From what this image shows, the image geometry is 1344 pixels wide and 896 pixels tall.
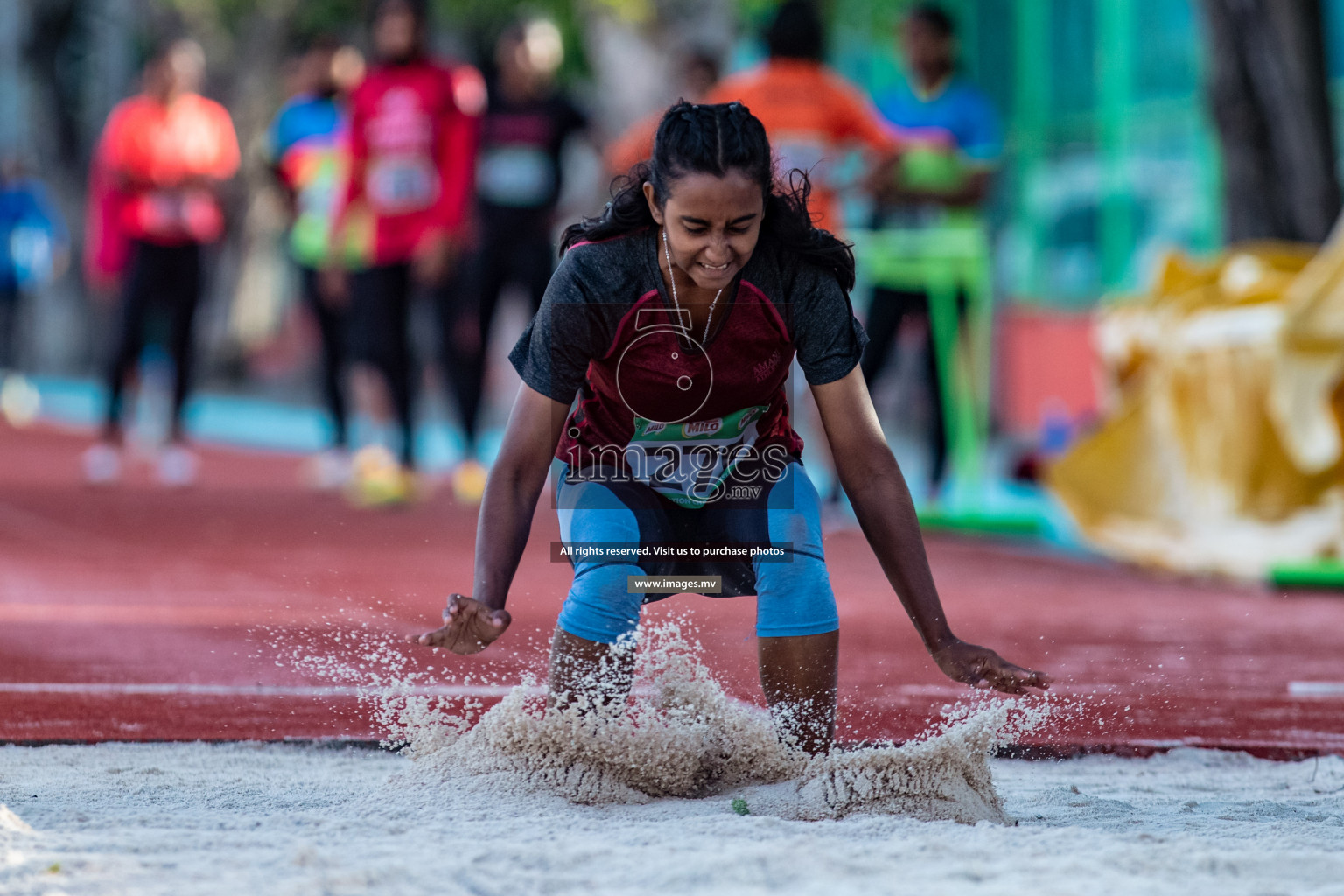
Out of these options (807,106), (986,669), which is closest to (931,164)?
(807,106)

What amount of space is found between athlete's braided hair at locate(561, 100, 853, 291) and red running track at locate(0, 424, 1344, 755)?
0.69 metres

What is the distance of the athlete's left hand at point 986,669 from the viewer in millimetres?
2795

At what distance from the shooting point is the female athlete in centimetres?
306

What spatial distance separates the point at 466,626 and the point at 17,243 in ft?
46.1

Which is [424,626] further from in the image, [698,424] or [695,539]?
[698,424]

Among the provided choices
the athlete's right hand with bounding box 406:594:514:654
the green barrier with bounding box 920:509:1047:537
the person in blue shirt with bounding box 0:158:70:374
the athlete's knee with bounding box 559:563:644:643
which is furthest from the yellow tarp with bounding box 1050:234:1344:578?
the person in blue shirt with bounding box 0:158:70:374

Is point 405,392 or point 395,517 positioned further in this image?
point 405,392

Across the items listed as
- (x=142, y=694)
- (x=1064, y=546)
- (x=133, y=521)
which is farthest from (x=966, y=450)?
(x=142, y=694)

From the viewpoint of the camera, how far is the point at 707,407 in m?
3.23

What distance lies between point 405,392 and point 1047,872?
6.16 m

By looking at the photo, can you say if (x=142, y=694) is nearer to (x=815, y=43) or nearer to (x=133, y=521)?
(x=133, y=521)

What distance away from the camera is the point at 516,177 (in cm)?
842

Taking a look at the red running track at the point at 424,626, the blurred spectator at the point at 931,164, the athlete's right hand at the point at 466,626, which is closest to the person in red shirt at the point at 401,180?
the red running track at the point at 424,626

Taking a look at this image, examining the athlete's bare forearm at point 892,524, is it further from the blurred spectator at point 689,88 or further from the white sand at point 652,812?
the blurred spectator at point 689,88
